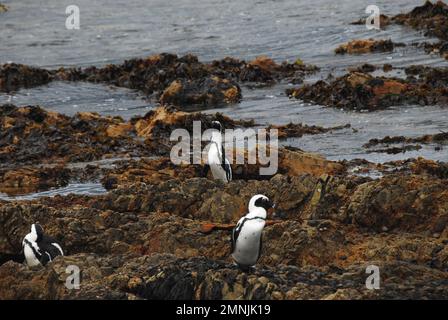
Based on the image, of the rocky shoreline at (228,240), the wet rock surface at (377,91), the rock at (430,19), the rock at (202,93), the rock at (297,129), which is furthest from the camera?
the rock at (430,19)

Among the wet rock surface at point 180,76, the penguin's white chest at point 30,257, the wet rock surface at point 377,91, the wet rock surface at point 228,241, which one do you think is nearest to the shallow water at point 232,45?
the wet rock surface at point 377,91

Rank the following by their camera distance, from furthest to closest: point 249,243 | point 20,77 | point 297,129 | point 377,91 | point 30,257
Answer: point 20,77 → point 377,91 → point 297,129 → point 30,257 → point 249,243

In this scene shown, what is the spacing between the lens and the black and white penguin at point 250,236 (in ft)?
32.3

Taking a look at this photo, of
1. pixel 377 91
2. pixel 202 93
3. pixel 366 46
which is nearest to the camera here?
pixel 377 91

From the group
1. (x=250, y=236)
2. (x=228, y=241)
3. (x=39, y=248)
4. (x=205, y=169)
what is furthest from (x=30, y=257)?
(x=205, y=169)

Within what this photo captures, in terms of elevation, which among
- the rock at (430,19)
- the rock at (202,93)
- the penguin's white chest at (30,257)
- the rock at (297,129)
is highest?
the rock at (430,19)

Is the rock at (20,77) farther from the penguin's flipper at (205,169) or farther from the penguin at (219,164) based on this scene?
the penguin at (219,164)

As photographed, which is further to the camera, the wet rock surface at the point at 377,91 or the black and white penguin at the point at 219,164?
the wet rock surface at the point at 377,91

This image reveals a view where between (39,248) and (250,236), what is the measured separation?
2473 millimetres

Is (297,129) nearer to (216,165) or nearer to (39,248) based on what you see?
(216,165)

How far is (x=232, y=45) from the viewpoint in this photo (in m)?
35.2

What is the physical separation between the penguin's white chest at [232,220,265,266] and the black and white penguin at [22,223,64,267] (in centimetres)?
220

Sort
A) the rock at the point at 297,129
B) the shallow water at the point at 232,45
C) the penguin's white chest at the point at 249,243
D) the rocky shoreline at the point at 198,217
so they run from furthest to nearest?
1. the shallow water at the point at 232,45
2. the rock at the point at 297,129
3. the penguin's white chest at the point at 249,243
4. the rocky shoreline at the point at 198,217
